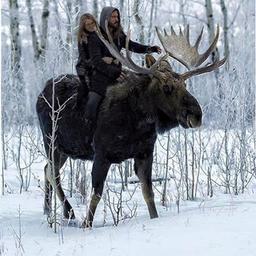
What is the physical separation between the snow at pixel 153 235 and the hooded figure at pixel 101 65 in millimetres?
1183

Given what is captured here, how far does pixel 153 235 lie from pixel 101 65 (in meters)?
1.78

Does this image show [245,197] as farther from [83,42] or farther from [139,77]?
[83,42]

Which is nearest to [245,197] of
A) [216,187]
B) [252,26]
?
[216,187]

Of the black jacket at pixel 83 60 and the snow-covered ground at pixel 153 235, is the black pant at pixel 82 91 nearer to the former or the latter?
the black jacket at pixel 83 60

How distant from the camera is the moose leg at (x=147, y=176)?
5.91 m

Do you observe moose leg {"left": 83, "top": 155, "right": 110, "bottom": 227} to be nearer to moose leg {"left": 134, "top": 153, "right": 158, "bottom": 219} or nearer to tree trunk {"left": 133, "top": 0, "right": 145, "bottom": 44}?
moose leg {"left": 134, "top": 153, "right": 158, "bottom": 219}

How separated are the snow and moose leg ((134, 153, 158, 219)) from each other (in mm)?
147

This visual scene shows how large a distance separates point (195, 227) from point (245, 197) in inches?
88.0

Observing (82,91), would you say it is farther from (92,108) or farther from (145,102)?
(145,102)

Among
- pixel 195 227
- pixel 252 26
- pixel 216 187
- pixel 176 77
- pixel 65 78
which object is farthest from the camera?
pixel 252 26


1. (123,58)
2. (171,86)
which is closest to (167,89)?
(171,86)

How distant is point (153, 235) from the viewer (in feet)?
15.8

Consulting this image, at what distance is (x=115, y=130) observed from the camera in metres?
5.69

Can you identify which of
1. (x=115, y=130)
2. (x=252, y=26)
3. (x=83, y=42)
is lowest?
(x=115, y=130)
